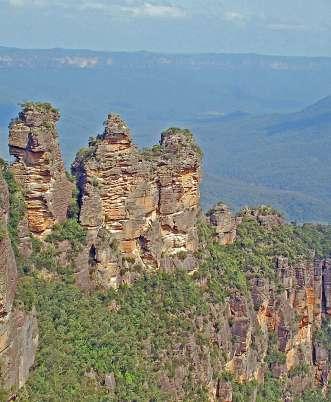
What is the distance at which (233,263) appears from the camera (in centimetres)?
4828

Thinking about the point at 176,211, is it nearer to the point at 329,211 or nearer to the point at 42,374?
the point at 42,374

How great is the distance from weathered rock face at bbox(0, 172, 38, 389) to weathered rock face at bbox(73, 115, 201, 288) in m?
7.34

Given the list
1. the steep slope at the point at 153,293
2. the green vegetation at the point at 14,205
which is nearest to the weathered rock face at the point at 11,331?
the steep slope at the point at 153,293

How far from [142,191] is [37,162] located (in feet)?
19.5

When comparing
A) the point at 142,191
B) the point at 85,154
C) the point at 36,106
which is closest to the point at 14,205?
the point at 36,106

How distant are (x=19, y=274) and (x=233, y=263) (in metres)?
16.9

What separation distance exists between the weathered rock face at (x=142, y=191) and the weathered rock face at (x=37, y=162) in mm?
1873

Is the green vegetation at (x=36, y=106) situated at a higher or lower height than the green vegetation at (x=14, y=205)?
higher

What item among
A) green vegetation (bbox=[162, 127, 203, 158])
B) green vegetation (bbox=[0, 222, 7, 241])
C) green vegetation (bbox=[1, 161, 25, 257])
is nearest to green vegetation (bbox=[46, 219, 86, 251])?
green vegetation (bbox=[1, 161, 25, 257])

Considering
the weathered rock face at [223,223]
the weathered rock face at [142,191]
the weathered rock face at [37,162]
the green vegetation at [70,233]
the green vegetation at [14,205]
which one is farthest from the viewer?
the weathered rock face at [223,223]

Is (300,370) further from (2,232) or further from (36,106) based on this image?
(2,232)

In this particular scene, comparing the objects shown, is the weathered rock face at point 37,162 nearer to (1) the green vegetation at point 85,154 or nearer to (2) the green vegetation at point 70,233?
(2) the green vegetation at point 70,233

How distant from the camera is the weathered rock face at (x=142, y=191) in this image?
39312 mm

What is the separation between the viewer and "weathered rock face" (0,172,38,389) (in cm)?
2788
